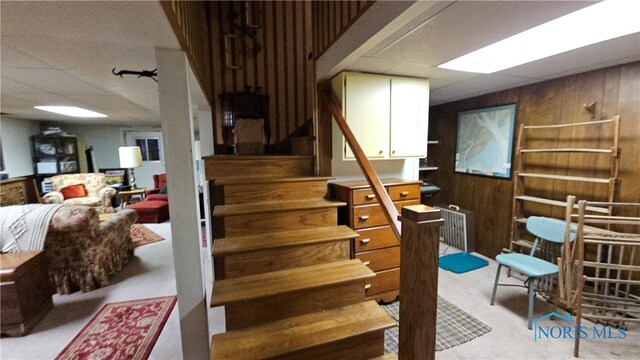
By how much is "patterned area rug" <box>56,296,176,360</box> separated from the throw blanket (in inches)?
35.8

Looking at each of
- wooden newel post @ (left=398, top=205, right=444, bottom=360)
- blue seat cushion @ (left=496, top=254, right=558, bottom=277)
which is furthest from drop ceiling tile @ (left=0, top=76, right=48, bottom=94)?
blue seat cushion @ (left=496, top=254, right=558, bottom=277)

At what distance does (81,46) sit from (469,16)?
7.04ft

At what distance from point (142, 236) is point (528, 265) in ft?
17.8

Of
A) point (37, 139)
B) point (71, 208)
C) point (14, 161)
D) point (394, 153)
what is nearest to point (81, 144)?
point (37, 139)

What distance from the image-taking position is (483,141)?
3303 mm

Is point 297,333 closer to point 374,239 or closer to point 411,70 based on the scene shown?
point 374,239

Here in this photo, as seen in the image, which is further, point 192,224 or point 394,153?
point 394,153

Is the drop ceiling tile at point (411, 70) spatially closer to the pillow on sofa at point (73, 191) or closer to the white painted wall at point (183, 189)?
the white painted wall at point (183, 189)

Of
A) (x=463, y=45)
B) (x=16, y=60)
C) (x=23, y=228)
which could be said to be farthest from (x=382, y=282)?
(x=23, y=228)

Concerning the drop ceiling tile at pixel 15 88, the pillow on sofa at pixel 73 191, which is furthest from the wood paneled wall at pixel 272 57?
the pillow on sofa at pixel 73 191

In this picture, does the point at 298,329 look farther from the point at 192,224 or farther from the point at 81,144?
the point at 81,144

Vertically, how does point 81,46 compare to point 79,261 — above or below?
above

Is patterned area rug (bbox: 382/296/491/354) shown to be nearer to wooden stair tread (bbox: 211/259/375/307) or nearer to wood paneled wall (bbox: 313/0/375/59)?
wooden stair tread (bbox: 211/259/375/307)

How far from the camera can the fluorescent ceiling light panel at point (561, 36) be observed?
1331 millimetres
